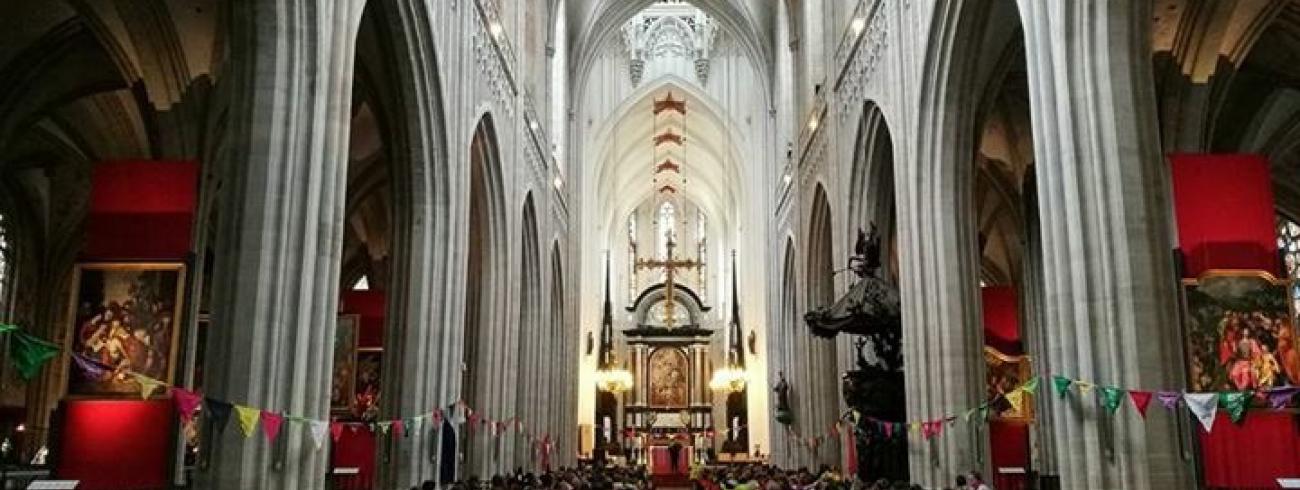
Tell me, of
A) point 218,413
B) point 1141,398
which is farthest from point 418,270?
point 1141,398

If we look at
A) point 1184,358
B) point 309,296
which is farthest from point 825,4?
point 309,296

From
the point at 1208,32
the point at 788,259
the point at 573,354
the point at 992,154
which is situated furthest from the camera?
the point at 573,354

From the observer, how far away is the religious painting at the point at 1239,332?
1102cm

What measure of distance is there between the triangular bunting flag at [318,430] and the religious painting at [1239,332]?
9.09 meters

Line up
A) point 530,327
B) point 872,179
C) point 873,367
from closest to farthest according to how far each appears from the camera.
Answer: point 873,367 → point 872,179 → point 530,327

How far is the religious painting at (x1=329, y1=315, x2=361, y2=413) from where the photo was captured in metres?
17.6

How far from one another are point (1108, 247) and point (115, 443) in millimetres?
10358

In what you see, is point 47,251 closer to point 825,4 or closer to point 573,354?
point 573,354

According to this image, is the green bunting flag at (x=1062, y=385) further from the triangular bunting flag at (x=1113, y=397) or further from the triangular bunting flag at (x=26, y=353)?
the triangular bunting flag at (x=26, y=353)

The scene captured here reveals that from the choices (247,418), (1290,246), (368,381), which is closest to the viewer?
(247,418)

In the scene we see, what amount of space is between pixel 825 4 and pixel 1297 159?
11.9 metres

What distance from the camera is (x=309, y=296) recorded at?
33.5ft

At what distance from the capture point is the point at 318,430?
10367 mm

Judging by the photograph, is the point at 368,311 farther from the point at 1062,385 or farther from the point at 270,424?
the point at 1062,385
